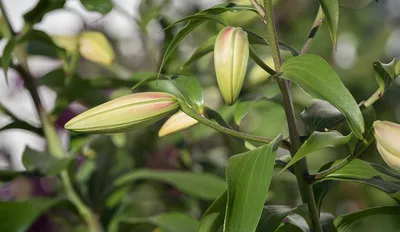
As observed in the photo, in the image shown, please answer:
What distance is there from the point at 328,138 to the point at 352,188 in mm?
1141

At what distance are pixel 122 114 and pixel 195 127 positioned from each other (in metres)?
0.79

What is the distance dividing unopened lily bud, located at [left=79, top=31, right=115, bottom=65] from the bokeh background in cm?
5

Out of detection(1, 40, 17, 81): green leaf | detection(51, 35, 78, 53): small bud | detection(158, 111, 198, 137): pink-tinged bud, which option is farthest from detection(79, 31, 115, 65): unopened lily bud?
detection(158, 111, 198, 137): pink-tinged bud

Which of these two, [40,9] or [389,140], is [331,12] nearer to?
[389,140]

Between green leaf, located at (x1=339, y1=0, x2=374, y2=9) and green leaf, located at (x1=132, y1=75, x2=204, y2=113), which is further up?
green leaf, located at (x1=339, y1=0, x2=374, y2=9)

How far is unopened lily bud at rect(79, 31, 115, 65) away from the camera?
3.24ft

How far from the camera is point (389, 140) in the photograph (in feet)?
1.62

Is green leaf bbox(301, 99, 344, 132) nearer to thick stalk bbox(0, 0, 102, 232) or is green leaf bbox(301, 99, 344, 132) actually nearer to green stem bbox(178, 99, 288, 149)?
green stem bbox(178, 99, 288, 149)

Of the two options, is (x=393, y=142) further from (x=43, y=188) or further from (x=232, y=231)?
(x=43, y=188)

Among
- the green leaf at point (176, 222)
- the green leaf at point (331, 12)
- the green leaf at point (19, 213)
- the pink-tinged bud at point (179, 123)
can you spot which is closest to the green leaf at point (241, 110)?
the pink-tinged bud at point (179, 123)

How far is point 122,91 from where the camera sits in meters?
1.17

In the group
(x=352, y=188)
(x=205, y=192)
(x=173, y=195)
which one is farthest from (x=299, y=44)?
(x=205, y=192)

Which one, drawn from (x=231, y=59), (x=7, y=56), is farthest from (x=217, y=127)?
(x=7, y=56)

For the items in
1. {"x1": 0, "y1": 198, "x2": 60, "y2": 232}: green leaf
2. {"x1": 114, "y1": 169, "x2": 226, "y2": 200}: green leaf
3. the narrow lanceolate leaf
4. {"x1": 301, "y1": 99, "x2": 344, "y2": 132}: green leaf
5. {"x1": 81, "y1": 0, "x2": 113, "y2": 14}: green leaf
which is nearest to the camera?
the narrow lanceolate leaf
